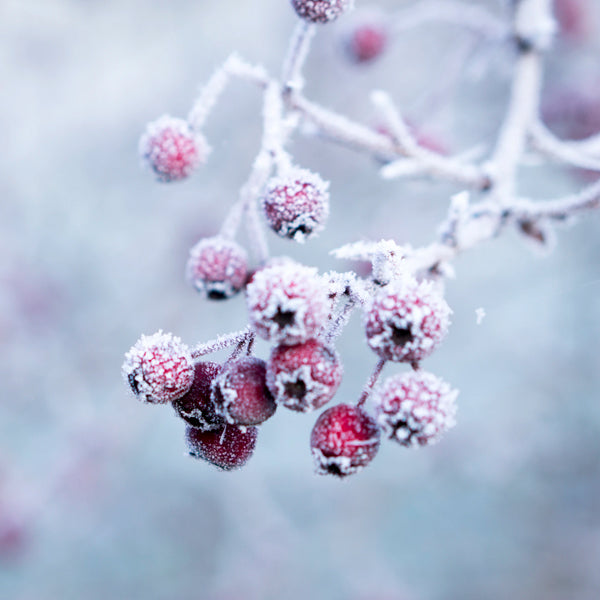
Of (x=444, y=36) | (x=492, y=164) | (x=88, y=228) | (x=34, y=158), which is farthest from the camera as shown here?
(x=34, y=158)

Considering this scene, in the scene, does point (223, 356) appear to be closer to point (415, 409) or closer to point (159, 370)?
point (159, 370)

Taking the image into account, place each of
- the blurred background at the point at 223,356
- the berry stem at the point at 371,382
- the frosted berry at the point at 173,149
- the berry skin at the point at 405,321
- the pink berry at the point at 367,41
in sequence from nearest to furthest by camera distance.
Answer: the berry skin at the point at 405,321, the berry stem at the point at 371,382, the frosted berry at the point at 173,149, the pink berry at the point at 367,41, the blurred background at the point at 223,356

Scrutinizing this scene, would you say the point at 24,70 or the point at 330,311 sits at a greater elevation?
the point at 24,70

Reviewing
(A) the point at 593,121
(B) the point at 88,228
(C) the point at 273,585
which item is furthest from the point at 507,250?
(B) the point at 88,228

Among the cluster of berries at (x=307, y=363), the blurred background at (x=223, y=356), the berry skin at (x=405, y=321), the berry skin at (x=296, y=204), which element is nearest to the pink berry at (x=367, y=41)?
the cluster of berries at (x=307, y=363)

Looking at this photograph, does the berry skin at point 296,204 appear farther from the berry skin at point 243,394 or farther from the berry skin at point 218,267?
the berry skin at point 243,394

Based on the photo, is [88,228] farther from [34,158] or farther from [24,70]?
[24,70]

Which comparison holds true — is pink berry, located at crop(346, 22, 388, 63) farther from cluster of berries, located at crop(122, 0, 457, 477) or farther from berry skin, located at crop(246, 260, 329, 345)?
berry skin, located at crop(246, 260, 329, 345)
